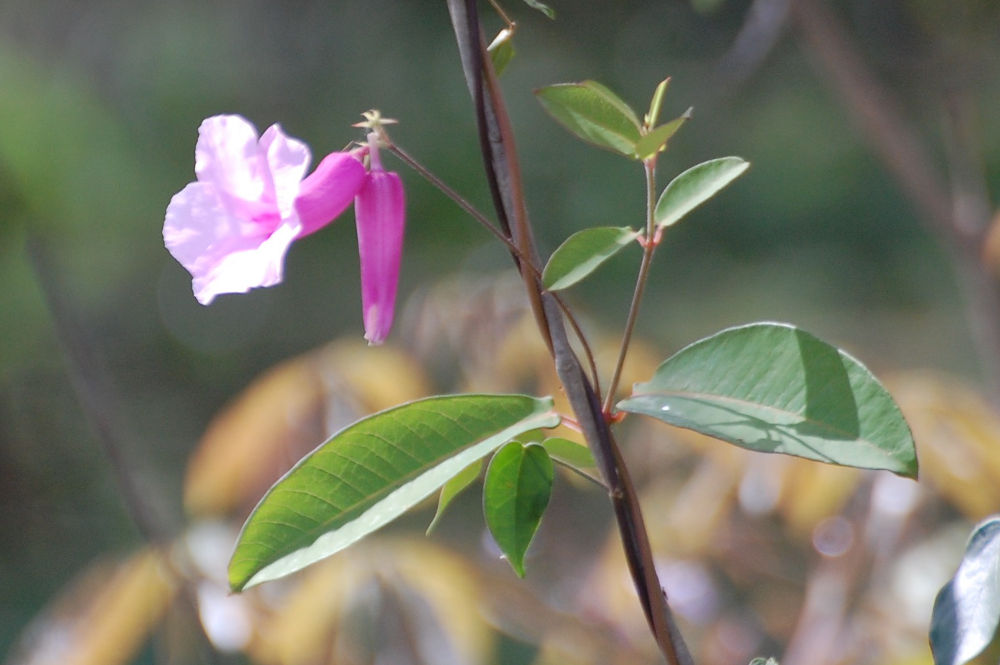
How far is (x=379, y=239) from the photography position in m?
0.30

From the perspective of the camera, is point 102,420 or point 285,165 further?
point 102,420

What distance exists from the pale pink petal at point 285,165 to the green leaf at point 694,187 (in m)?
0.09

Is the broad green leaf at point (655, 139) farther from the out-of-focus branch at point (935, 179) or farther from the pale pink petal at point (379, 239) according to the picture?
the out-of-focus branch at point (935, 179)

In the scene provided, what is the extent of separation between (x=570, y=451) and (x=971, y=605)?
116 millimetres

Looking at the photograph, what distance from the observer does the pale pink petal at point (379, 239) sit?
0.99ft

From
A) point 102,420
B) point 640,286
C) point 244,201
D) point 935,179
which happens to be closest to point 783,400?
point 640,286

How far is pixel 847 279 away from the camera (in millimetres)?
3451

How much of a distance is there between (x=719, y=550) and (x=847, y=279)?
283cm

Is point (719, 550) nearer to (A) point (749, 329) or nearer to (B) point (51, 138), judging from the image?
(A) point (749, 329)

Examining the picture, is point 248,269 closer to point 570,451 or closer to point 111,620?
point 570,451

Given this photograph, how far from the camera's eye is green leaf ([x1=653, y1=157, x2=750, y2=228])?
0.90ft

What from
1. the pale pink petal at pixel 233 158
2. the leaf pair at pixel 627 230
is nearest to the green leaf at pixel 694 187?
the leaf pair at pixel 627 230

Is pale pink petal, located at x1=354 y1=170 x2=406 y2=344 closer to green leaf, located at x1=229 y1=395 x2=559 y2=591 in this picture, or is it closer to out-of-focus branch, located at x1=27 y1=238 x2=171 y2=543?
green leaf, located at x1=229 y1=395 x2=559 y2=591

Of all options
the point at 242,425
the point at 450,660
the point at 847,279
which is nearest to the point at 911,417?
the point at 450,660
